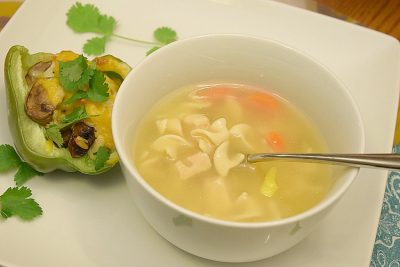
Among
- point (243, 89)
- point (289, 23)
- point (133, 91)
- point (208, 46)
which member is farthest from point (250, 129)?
point (289, 23)

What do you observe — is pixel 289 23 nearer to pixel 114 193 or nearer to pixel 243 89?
pixel 243 89

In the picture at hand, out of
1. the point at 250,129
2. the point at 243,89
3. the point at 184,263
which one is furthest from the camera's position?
the point at 243,89

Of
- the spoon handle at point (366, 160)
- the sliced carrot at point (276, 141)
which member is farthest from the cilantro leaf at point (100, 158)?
the spoon handle at point (366, 160)

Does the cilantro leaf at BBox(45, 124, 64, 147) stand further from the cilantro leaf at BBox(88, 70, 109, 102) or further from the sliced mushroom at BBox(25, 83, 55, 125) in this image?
the cilantro leaf at BBox(88, 70, 109, 102)

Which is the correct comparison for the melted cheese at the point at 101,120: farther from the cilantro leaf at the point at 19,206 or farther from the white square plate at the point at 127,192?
the cilantro leaf at the point at 19,206

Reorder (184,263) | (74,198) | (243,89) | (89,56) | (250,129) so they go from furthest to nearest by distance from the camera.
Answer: (89,56), (243,89), (250,129), (74,198), (184,263)

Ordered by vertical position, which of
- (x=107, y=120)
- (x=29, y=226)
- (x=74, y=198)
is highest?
(x=107, y=120)

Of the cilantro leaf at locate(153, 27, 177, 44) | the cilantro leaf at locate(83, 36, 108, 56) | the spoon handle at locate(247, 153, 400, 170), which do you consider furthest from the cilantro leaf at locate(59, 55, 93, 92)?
the spoon handle at locate(247, 153, 400, 170)

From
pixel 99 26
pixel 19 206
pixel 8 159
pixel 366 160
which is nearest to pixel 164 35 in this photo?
pixel 99 26
